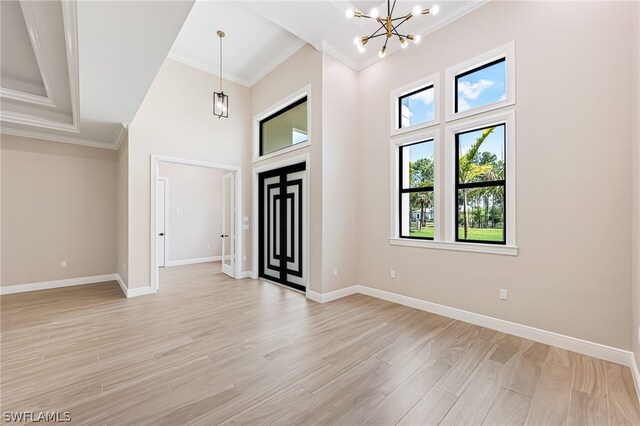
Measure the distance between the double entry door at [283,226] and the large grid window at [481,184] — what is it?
8.26 feet

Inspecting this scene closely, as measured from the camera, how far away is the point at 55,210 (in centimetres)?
515

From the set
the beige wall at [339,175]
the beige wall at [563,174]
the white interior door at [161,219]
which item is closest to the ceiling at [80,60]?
the white interior door at [161,219]

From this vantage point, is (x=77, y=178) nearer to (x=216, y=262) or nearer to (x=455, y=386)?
(x=216, y=262)

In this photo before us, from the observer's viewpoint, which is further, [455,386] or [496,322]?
[496,322]

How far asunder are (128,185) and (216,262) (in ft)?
13.4

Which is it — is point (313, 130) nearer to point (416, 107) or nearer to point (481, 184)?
point (416, 107)

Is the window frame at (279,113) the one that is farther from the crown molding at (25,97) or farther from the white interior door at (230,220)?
the crown molding at (25,97)

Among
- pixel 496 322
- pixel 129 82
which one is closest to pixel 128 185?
pixel 129 82

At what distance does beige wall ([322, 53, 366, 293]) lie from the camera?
4.21 m

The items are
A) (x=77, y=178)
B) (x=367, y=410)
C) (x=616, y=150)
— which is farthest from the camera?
(x=77, y=178)

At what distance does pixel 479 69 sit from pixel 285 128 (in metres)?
3.30

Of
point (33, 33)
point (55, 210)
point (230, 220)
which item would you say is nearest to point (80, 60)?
point (33, 33)

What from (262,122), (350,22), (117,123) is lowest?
(117,123)

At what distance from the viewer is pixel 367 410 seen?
1824 mm
